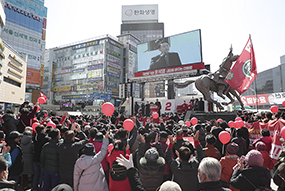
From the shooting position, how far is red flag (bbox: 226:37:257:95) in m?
11.6

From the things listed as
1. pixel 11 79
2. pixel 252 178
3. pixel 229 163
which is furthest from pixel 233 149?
pixel 11 79

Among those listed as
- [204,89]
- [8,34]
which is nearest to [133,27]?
[8,34]

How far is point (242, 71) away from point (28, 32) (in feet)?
169

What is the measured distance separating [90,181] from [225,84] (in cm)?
1144

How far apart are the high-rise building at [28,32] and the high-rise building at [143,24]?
155ft

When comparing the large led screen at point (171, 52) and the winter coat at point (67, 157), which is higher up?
the large led screen at point (171, 52)

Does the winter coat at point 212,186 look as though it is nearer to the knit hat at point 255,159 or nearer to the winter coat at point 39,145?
the knit hat at point 255,159

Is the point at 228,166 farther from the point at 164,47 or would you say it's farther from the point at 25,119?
the point at 164,47

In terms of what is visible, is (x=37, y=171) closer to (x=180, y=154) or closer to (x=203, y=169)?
(x=180, y=154)

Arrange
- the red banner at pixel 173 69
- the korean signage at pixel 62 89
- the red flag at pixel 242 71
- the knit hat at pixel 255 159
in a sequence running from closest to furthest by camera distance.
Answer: the knit hat at pixel 255 159 → the red flag at pixel 242 71 → the red banner at pixel 173 69 → the korean signage at pixel 62 89

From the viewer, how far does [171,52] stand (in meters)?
25.3

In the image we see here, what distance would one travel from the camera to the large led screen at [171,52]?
927 inches

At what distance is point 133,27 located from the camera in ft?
301

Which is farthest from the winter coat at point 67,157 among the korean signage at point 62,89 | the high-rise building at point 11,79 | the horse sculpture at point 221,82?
the korean signage at point 62,89
